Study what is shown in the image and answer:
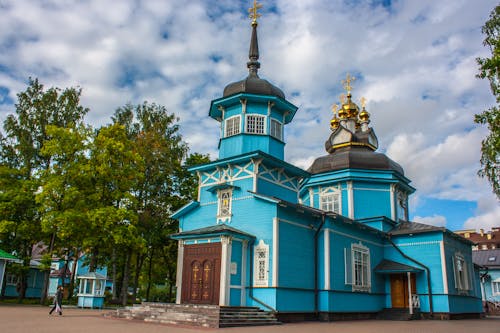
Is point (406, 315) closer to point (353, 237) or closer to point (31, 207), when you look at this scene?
point (353, 237)

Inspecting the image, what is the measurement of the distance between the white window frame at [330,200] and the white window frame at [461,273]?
6605 millimetres

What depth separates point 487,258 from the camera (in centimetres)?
4259

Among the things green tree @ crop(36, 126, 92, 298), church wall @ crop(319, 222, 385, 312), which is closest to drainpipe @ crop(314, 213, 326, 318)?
church wall @ crop(319, 222, 385, 312)

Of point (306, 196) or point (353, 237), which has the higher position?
point (306, 196)

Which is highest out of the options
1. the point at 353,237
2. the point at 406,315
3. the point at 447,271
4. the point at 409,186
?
the point at 409,186

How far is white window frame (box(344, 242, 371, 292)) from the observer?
62.4 feet

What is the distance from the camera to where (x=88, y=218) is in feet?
72.8

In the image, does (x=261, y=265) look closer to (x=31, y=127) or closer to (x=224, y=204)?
(x=224, y=204)

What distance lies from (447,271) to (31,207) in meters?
23.2

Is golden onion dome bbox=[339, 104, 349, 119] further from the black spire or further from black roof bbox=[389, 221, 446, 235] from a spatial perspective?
the black spire

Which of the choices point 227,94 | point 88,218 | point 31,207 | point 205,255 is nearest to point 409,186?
point 227,94

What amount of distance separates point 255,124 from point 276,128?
1.11 meters

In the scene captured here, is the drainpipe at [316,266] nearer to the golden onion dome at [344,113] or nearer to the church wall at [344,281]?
the church wall at [344,281]

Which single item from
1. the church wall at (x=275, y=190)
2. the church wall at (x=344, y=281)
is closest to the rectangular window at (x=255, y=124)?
the church wall at (x=275, y=190)
